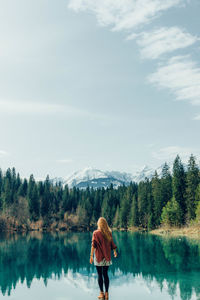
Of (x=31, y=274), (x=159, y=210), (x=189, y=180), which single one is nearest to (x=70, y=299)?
(x=31, y=274)

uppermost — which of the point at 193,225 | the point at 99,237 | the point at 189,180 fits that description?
the point at 189,180

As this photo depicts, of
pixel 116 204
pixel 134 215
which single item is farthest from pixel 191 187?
pixel 116 204

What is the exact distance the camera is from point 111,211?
103m

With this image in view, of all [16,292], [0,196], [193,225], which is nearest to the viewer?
[16,292]

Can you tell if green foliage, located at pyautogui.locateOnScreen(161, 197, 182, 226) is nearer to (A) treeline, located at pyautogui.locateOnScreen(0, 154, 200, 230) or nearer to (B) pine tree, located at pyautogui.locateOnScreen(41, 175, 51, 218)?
(A) treeline, located at pyautogui.locateOnScreen(0, 154, 200, 230)

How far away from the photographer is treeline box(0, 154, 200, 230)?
219ft

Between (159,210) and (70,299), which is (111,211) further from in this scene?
(70,299)

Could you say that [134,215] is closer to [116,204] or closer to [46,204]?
[116,204]

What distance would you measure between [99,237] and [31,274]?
1267 centimetres

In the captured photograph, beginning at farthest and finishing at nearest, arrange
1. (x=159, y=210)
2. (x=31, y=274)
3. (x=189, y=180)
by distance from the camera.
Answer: (x=159, y=210) < (x=189, y=180) < (x=31, y=274)

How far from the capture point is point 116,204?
109250 mm

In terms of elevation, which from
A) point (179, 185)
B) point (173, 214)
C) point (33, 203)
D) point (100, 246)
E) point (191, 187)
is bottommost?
point (173, 214)

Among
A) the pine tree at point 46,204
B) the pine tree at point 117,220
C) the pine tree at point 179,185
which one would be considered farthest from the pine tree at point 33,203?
the pine tree at point 179,185

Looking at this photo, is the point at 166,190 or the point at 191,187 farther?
the point at 166,190
